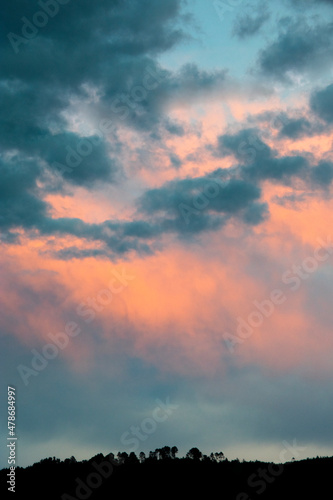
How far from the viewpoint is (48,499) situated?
64.4 meters

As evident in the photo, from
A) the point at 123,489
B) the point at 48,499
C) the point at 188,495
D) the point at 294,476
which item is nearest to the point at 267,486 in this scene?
the point at 294,476

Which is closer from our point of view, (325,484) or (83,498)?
(325,484)

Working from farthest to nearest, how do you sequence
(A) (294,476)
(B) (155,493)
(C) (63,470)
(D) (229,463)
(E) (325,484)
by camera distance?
(C) (63,470)
(D) (229,463)
(B) (155,493)
(A) (294,476)
(E) (325,484)

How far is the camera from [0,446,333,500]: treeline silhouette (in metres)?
54.8

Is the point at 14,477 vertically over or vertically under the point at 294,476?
over

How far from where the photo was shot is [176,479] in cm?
6284

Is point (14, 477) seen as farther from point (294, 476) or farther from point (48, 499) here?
point (294, 476)

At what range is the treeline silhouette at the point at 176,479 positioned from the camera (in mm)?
54781

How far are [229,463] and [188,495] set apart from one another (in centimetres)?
884

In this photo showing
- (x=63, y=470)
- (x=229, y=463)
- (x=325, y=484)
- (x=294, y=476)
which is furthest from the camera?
(x=63, y=470)

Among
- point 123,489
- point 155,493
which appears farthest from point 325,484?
point 123,489
